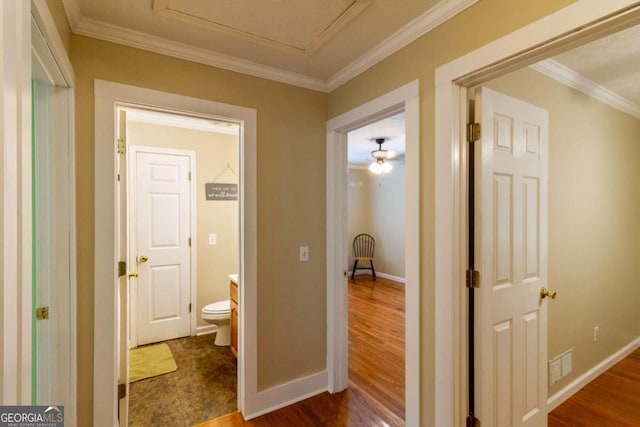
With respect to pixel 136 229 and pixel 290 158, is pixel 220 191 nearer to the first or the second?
pixel 136 229

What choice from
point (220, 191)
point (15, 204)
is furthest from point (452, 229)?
point (220, 191)

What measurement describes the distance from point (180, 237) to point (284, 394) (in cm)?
209

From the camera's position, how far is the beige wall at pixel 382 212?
624cm

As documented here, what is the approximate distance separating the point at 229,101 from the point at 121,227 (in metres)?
1.04

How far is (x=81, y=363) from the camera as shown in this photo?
155cm

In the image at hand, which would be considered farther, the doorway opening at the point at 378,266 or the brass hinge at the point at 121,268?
the doorway opening at the point at 378,266

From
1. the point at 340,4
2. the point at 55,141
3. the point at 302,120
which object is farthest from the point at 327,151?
the point at 55,141

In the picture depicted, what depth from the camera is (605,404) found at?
6.94 feet

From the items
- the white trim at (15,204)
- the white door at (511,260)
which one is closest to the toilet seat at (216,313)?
the white trim at (15,204)

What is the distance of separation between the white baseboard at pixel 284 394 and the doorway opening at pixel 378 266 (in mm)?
312

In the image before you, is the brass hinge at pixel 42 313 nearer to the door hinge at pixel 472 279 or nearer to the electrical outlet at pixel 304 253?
the electrical outlet at pixel 304 253

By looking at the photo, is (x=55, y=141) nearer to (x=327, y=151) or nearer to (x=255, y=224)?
(x=255, y=224)

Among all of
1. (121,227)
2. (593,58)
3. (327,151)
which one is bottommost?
(121,227)

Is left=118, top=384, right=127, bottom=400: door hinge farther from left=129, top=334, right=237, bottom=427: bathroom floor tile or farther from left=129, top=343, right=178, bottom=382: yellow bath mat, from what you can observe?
left=129, top=343, right=178, bottom=382: yellow bath mat
